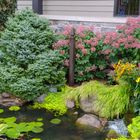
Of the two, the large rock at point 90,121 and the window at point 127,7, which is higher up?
the window at point 127,7

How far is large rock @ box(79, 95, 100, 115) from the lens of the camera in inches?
228

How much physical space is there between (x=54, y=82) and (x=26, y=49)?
2.84 feet

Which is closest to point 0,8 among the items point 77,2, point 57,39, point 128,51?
point 77,2

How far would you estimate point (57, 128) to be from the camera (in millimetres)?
5402

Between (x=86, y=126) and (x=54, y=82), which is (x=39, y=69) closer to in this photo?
(x=54, y=82)

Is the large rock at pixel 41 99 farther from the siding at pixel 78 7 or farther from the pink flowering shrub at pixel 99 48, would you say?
Answer: the siding at pixel 78 7

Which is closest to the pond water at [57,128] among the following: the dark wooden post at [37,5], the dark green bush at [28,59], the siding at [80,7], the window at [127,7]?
the dark green bush at [28,59]

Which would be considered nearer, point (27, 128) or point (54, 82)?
point (27, 128)

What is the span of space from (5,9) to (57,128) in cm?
638

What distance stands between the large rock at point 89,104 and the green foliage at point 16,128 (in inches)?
34.1

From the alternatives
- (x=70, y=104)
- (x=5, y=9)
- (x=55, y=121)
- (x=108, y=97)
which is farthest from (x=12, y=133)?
(x=5, y=9)

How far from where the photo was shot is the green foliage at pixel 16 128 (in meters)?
4.92

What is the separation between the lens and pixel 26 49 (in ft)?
21.9

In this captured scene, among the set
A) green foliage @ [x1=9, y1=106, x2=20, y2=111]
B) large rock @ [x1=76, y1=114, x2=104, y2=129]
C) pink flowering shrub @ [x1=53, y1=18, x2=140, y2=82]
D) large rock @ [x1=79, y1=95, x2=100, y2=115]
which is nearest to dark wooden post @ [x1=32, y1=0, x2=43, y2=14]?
pink flowering shrub @ [x1=53, y1=18, x2=140, y2=82]
